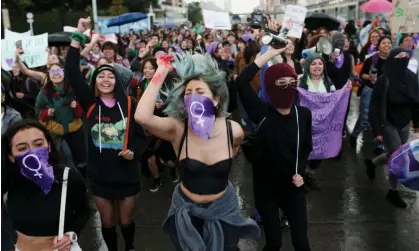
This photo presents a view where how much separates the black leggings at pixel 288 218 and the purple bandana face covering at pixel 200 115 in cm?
95

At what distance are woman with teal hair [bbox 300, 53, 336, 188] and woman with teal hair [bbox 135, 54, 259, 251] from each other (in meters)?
2.59

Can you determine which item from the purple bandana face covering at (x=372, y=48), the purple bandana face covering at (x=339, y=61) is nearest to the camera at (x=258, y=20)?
the purple bandana face covering at (x=339, y=61)

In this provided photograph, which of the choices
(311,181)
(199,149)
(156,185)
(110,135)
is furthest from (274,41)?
(156,185)

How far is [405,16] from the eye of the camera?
22.5ft

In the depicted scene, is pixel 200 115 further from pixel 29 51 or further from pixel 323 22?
pixel 323 22

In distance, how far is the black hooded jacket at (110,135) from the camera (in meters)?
3.67

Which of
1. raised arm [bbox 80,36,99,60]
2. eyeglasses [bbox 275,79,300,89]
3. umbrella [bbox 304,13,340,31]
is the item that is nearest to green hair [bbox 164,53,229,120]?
eyeglasses [bbox 275,79,300,89]

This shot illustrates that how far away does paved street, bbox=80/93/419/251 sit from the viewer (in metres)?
4.39

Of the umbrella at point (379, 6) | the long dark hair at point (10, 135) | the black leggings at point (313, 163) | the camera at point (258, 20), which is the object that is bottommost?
the black leggings at point (313, 163)

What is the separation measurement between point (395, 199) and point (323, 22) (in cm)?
756

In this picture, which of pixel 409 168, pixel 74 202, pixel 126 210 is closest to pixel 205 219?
pixel 74 202

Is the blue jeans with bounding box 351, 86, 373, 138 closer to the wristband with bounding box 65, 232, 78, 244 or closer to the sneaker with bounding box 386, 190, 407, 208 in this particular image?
the sneaker with bounding box 386, 190, 407, 208

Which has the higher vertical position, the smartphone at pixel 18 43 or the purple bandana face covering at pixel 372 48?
the smartphone at pixel 18 43

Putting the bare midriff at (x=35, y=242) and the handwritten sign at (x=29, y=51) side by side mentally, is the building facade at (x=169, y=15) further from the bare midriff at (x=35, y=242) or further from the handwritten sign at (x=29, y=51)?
the bare midriff at (x=35, y=242)
